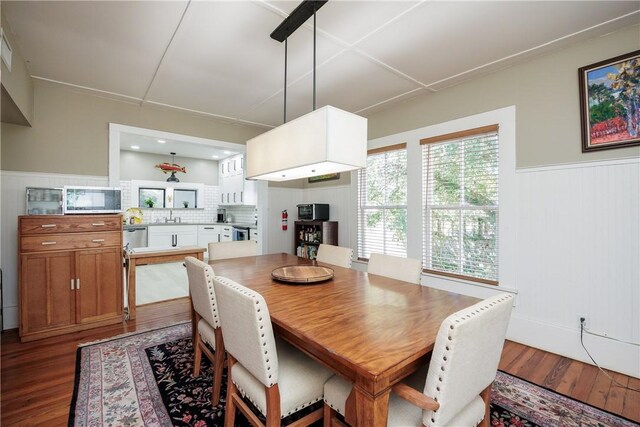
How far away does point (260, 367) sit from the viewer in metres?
1.20

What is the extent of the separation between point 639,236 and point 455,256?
1.39m

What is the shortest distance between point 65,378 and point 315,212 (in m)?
3.27

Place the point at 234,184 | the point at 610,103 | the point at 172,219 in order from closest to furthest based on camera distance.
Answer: the point at 610,103 → the point at 234,184 → the point at 172,219

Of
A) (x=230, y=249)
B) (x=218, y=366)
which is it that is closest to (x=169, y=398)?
(x=218, y=366)

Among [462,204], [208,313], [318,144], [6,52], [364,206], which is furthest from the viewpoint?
[364,206]

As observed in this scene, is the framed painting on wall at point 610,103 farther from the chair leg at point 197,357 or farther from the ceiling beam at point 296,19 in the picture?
the chair leg at point 197,357

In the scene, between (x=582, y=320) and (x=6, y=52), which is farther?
(x=582, y=320)

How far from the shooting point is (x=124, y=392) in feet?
6.37

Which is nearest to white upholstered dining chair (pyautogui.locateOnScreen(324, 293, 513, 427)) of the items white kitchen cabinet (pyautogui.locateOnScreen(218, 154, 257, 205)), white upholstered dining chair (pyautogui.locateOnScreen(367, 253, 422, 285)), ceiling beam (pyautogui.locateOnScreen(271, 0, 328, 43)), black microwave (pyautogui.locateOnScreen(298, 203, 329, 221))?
white upholstered dining chair (pyautogui.locateOnScreen(367, 253, 422, 285))

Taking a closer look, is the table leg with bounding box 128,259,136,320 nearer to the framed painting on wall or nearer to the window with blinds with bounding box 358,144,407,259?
the window with blinds with bounding box 358,144,407,259

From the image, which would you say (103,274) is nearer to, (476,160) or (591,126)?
(476,160)

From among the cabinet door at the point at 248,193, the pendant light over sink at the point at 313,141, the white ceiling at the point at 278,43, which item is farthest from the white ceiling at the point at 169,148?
the pendant light over sink at the point at 313,141

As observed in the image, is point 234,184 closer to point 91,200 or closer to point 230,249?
point 91,200

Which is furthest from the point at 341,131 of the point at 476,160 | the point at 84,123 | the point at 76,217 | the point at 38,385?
the point at 84,123
